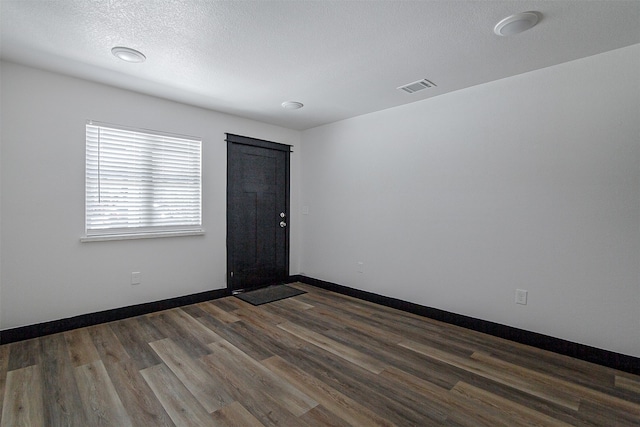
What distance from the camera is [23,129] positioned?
2.76 metres

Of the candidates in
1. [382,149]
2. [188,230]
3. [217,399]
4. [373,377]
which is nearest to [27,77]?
[188,230]

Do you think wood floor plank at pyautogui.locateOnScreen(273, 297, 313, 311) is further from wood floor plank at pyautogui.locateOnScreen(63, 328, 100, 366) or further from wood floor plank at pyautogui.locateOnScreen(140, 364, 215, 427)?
wood floor plank at pyautogui.locateOnScreen(63, 328, 100, 366)

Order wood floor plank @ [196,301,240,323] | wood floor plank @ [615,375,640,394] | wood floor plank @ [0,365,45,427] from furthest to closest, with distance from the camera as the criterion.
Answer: wood floor plank @ [196,301,240,323] < wood floor plank @ [615,375,640,394] < wood floor plank @ [0,365,45,427]

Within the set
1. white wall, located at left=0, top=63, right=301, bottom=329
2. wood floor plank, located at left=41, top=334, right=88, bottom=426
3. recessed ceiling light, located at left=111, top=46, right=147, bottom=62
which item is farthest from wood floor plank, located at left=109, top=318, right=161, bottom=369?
recessed ceiling light, located at left=111, top=46, right=147, bottom=62

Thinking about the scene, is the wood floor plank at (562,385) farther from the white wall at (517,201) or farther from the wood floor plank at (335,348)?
the wood floor plank at (335,348)

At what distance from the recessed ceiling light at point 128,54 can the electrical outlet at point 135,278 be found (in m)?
2.20

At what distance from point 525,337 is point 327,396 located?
6.50 ft

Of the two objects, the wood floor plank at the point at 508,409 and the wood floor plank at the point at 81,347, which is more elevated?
the wood floor plank at the point at 81,347

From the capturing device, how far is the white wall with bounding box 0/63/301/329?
2721 millimetres

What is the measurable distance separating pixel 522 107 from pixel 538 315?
6.21ft

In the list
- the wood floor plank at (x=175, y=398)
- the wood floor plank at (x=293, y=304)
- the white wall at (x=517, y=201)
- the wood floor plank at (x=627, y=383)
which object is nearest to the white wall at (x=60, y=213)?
the wood floor plank at (x=293, y=304)

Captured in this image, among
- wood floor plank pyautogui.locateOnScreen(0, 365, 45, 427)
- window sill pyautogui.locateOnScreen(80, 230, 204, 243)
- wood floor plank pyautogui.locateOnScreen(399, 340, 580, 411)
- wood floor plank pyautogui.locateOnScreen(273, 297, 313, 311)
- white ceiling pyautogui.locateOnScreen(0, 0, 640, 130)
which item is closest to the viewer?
wood floor plank pyautogui.locateOnScreen(0, 365, 45, 427)

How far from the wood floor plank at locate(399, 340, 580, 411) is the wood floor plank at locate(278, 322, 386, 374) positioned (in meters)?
0.45

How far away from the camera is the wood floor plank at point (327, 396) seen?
182 cm
